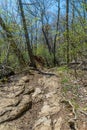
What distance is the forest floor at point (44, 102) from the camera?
6.45 metres

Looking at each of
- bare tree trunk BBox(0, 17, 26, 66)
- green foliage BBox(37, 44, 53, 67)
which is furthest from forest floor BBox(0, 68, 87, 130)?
green foliage BBox(37, 44, 53, 67)

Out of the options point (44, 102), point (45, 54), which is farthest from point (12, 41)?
point (45, 54)

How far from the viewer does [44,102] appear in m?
7.79

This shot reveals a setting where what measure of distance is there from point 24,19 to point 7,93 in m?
4.37

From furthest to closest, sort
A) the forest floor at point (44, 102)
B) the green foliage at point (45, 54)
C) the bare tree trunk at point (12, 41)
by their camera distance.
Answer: the green foliage at point (45, 54), the bare tree trunk at point (12, 41), the forest floor at point (44, 102)

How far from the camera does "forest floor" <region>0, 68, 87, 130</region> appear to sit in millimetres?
6453

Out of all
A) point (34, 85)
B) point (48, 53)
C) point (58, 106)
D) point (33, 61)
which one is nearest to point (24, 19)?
point (33, 61)

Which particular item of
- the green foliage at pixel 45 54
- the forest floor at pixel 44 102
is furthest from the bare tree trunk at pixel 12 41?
the green foliage at pixel 45 54

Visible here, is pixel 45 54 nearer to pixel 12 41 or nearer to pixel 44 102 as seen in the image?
pixel 12 41

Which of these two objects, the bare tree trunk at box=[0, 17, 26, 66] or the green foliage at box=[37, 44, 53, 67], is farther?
the green foliage at box=[37, 44, 53, 67]

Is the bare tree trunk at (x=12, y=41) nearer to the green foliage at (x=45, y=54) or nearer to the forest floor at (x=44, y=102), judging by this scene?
the forest floor at (x=44, y=102)

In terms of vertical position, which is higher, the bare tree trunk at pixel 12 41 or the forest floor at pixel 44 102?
the bare tree trunk at pixel 12 41

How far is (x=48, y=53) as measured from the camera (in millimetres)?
18625

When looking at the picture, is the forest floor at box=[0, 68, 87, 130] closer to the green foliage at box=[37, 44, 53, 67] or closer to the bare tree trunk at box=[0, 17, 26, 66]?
Result: the bare tree trunk at box=[0, 17, 26, 66]
